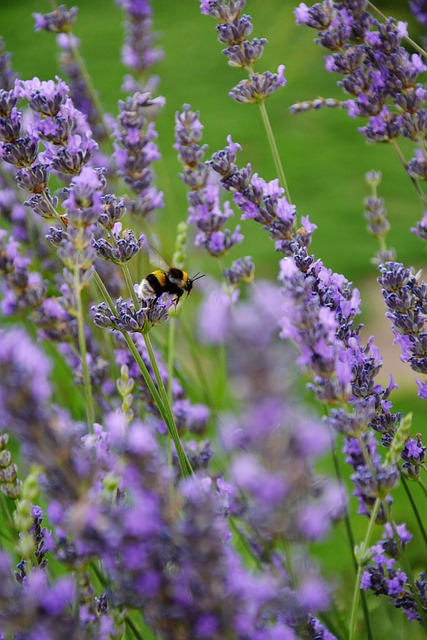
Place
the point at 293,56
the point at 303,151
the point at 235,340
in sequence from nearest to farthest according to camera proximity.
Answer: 1. the point at 235,340
2. the point at 303,151
3. the point at 293,56

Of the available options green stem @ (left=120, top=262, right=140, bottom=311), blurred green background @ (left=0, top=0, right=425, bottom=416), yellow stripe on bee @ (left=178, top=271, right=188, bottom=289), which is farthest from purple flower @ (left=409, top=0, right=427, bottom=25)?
blurred green background @ (left=0, top=0, right=425, bottom=416)

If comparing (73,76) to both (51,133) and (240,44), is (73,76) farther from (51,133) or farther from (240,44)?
(51,133)

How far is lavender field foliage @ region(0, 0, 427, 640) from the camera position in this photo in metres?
0.52

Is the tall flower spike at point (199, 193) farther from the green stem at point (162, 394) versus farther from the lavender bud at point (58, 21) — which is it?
the lavender bud at point (58, 21)

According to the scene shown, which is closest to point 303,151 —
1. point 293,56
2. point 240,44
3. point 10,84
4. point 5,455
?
point 293,56

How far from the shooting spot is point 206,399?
165cm

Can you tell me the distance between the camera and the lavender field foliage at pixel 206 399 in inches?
20.6

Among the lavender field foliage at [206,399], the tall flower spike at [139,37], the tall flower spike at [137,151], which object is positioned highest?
the tall flower spike at [139,37]

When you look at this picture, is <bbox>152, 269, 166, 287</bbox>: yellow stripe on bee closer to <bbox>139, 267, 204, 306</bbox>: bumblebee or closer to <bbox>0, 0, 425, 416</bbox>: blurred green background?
<bbox>139, 267, 204, 306</bbox>: bumblebee

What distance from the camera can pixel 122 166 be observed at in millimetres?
1394

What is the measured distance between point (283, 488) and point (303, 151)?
4367 mm

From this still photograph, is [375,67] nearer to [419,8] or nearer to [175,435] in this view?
[419,8]

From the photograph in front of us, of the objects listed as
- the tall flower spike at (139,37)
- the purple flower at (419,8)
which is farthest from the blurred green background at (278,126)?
the purple flower at (419,8)

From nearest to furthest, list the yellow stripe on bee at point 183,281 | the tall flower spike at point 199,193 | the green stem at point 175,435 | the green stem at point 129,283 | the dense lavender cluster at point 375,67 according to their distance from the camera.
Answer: the green stem at point 175,435 < the green stem at point 129,283 < the dense lavender cluster at point 375,67 < the tall flower spike at point 199,193 < the yellow stripe on bee at point 183,281
